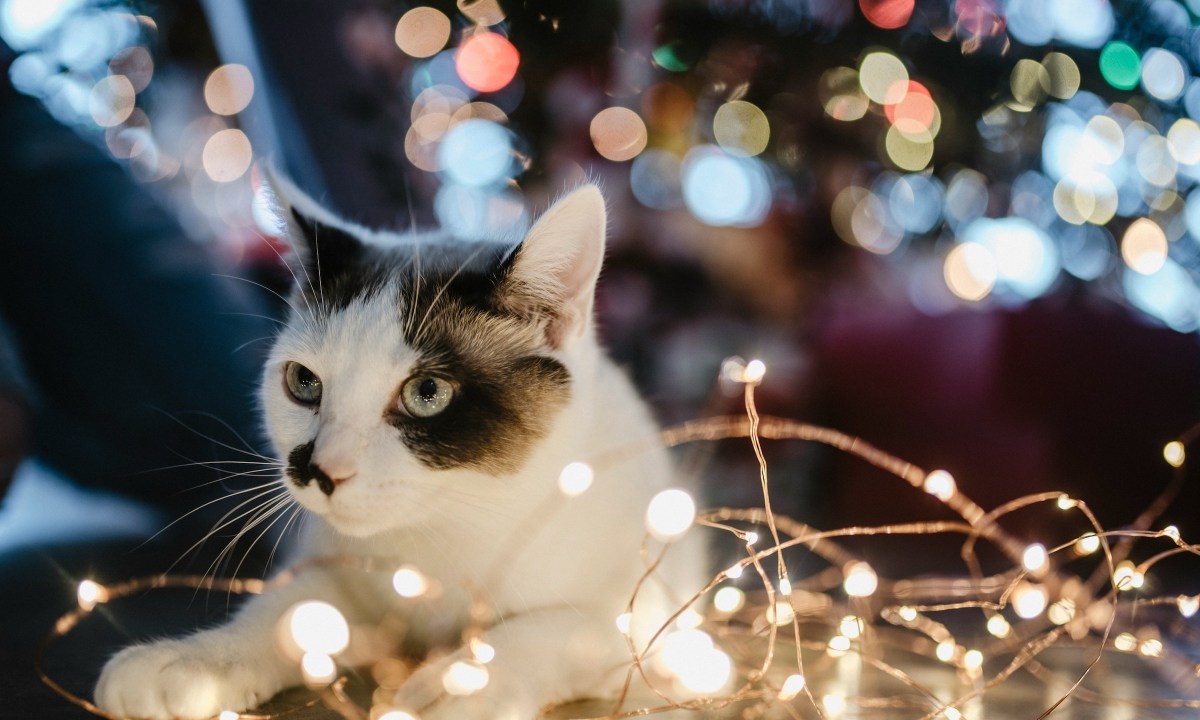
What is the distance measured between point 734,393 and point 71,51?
1.36 meters

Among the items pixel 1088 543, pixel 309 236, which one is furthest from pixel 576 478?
pixel 1088 543

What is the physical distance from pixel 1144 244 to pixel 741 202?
32.0 inches

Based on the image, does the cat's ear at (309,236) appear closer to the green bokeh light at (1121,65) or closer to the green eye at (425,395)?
the green eye at (425,395)

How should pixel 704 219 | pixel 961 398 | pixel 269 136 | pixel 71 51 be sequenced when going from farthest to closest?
pixel 269 136 → pixel 704 219 → pixel 961 398 → pixel 71 51

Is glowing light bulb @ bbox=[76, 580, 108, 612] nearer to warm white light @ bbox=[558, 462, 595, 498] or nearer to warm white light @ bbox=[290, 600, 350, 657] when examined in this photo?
warm white light @ bbox=[290, 600, 350, 657]

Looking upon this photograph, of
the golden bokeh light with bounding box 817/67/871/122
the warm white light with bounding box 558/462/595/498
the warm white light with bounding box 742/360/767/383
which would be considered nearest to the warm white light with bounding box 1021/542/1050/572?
the warm white light with bounding box 742/360/767/383

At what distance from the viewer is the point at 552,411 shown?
3.03ft

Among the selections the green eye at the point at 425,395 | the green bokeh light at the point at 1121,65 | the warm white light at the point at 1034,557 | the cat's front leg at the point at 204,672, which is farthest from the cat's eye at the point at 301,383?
the green bokeh light at the point at 1121,65

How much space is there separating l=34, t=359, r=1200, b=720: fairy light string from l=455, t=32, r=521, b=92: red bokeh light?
809 mm

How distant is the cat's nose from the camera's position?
0.77 metres

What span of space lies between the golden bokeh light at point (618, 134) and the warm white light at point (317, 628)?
3.75 ft

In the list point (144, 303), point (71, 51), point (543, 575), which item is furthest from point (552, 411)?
point (71, 51)

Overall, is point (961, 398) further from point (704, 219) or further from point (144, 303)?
point (144, 303)

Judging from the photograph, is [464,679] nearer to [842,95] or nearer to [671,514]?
[671,514]
